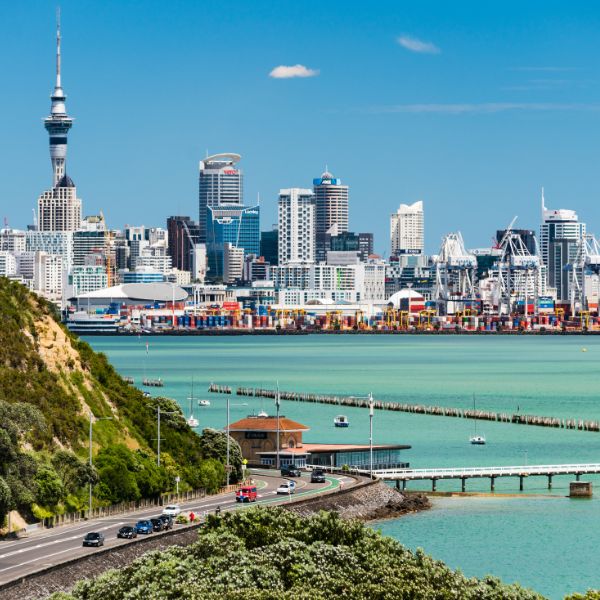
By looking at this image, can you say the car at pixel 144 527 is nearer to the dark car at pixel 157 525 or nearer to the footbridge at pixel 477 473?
the dark car at pixel 157 525

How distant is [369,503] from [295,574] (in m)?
24.1

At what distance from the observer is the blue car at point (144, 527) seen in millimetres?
40719

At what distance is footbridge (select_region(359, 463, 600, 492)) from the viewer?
60.2m

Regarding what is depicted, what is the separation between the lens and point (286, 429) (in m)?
63.8

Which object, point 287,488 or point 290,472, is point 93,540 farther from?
point 290,472

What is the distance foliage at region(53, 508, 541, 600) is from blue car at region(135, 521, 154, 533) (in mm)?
9268

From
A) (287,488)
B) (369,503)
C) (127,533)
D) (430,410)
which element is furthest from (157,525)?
(430,410)

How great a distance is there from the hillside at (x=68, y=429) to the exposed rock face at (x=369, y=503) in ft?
13.7

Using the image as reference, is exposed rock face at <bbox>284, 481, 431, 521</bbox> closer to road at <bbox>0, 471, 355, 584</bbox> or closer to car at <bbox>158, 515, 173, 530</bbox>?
road at <bbox>0, 471, 355, 584</bbox>

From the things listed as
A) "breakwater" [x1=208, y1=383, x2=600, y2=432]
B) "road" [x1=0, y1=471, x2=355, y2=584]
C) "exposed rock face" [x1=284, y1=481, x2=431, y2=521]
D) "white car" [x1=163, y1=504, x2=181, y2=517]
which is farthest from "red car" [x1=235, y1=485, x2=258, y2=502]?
"breakwater" [x1=208, y1=383, x2=600, y2=432]

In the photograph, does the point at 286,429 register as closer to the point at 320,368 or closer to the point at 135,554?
the point at 135,554

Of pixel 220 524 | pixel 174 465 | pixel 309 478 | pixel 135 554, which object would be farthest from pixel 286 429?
pixel 220 524

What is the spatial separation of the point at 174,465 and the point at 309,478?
6.22m

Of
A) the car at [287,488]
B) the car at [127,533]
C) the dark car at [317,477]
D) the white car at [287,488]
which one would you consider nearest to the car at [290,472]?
the dark car at [317,477]
